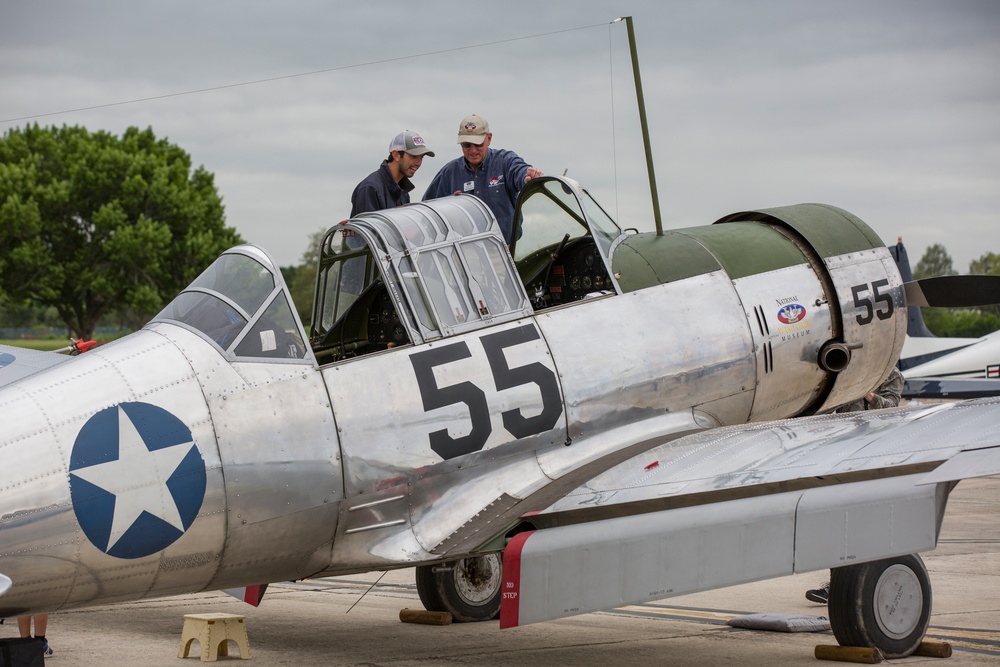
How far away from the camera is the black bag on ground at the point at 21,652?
5.41m

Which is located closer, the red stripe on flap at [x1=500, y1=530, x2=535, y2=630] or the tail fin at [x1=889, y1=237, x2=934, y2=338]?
the red stripe on flap at [x1=500, y1=530, x2=535, y2=630]

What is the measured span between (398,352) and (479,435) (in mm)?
660

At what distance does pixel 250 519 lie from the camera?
20.0 ft

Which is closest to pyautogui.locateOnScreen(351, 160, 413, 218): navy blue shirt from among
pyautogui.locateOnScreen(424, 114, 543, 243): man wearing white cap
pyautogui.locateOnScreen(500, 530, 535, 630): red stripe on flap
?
pyautogui.locateOnScreen(424, 114, 543, 243): man wearing white cap

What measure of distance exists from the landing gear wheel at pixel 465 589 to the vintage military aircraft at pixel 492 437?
6.93 ft

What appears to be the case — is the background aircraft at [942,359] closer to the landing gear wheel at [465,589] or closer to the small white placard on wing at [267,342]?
the landing gear wheel at [465,589]

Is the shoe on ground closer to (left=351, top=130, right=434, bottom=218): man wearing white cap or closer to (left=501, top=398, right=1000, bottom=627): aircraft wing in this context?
(left=501, top=398, right=1000, bottom=627): aircraft wing

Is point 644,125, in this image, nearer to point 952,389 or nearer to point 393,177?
point 393,177

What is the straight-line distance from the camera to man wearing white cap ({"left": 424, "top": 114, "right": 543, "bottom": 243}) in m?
9.15

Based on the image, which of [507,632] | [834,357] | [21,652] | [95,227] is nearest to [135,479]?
[21,652]

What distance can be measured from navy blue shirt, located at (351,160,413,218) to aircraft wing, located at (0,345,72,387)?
2.55 meters

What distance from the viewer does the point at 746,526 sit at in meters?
5.79

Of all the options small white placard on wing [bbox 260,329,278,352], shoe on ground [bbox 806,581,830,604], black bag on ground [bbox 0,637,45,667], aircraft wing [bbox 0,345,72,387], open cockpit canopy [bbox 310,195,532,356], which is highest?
open cockpit canopy [bbox 310,195,532,356]

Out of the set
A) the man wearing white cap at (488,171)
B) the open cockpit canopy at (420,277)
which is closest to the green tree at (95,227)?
the man wearing white cap at (488,171)
